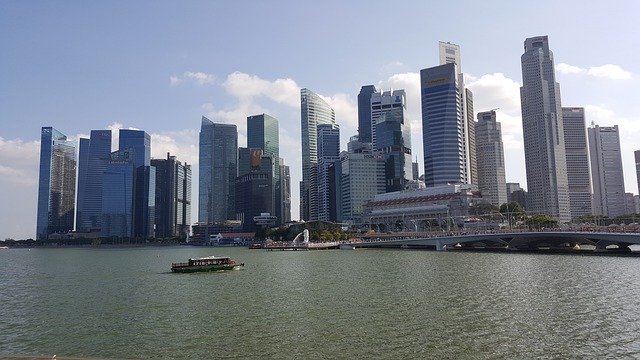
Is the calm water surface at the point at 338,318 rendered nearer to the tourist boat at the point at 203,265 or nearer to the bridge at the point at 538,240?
the tourist boat at the point at 203,265

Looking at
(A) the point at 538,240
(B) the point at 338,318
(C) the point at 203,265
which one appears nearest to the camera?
(B) the point at 338,318

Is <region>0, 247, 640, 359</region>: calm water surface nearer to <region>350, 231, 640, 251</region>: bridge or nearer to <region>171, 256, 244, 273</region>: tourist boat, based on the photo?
<region>171, 256, 244, 273</region>: tourist boat

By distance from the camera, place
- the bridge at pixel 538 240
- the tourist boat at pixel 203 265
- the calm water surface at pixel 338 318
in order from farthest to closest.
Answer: the bridge at pixel 538 240
the tourist boat at pixel 203 265
the calm water surface at pixel 338 318

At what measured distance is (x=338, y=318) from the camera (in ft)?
137

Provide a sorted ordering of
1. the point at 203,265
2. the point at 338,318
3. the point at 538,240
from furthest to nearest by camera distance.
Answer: the point at 538,240 → the point at 203,265 → the point at 338,318

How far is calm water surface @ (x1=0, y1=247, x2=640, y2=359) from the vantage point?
32.1 m

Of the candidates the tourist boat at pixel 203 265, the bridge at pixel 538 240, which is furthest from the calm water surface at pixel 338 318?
the bridge at pixel 538 240

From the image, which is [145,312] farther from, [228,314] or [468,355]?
[468,355]

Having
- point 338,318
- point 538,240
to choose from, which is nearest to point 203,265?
point 338,318

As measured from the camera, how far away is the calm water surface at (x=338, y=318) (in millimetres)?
32125

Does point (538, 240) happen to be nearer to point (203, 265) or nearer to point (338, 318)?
point (203, 265)

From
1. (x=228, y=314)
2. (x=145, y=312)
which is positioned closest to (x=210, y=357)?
(x=228, y=314)

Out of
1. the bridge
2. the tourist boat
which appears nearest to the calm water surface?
the tourist boat

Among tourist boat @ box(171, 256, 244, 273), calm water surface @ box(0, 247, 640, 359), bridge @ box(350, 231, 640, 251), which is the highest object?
bridge @ box(350, 231, 640, 251)
